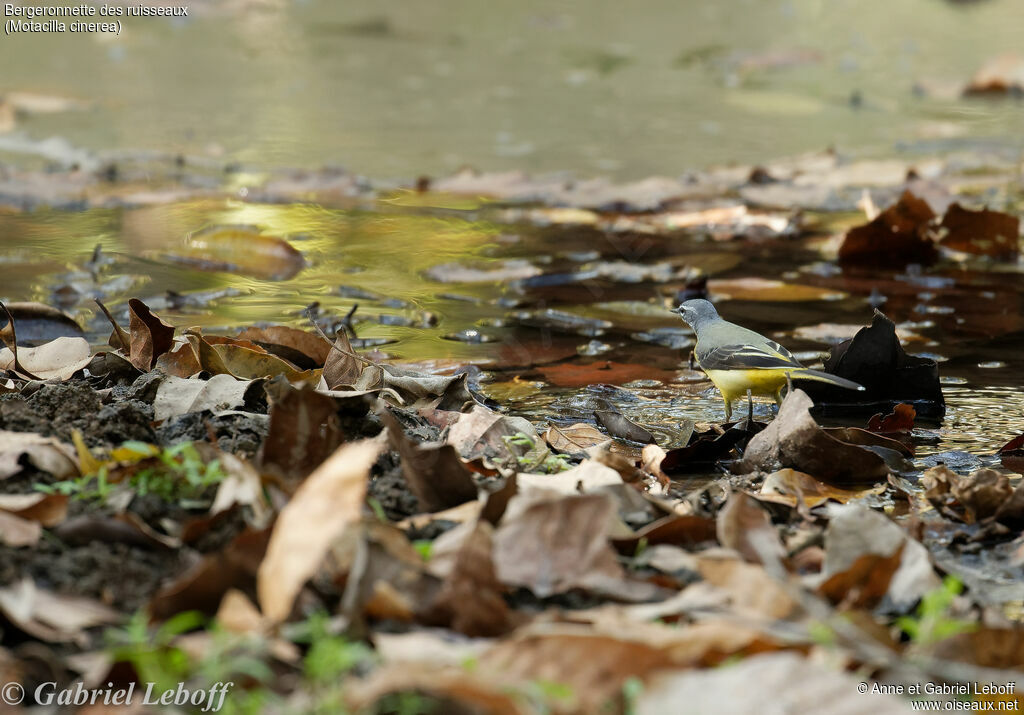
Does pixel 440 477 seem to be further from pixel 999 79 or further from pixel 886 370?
pixel 999 79

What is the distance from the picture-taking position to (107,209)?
20.2ft

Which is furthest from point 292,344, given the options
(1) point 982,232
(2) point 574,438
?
(1) point 982,232

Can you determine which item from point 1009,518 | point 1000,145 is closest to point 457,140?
point 1000,145

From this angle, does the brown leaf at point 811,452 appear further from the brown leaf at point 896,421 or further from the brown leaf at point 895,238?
the brown leaf at point 895,238

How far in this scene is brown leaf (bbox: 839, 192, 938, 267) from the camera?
5105 millimetres

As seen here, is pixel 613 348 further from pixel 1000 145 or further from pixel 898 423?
pixel 1000 145

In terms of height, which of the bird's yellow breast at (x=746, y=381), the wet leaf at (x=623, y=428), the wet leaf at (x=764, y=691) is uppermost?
the wet leaf at (x=764, y=691)

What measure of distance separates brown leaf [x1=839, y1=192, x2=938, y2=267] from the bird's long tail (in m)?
2.19

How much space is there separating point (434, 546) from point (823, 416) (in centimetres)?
183

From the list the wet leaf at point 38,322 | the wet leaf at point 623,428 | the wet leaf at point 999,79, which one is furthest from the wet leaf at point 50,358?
the wet leaf at point 999,79

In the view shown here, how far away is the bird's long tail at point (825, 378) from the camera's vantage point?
304cm

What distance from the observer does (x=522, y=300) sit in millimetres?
4555

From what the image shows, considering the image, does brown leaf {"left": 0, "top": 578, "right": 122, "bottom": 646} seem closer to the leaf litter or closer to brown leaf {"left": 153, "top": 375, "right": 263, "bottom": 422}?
the leaf litter

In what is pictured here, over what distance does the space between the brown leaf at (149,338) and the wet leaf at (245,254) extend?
82.2 inches
